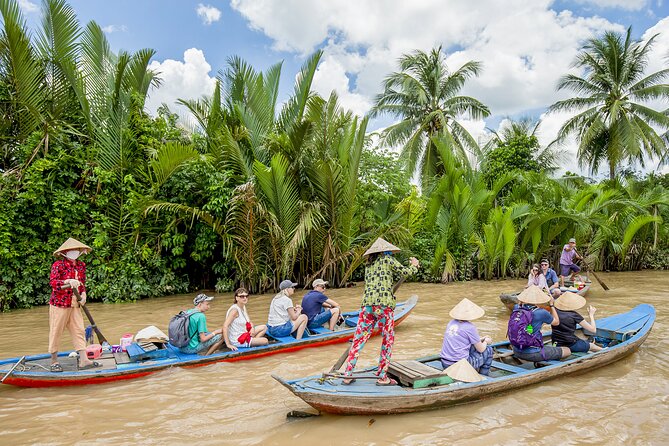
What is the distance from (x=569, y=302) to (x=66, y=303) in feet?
20.0

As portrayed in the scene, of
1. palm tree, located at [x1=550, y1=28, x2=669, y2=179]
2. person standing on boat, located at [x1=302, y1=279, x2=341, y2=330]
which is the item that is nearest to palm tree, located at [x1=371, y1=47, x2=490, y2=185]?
palm tree, located at [x1=550, y1=28, x2=669, y2=179]

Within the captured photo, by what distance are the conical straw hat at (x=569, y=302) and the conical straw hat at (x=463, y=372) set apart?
171 centimetres

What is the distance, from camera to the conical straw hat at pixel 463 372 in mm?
4422

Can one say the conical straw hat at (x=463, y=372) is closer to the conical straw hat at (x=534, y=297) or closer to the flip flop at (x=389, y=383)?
the flip flop at (x=389, y=383)

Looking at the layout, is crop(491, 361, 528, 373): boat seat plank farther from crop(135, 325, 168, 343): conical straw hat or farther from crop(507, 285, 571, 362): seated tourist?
crop(135, 325, 168, 343): conical straw hat

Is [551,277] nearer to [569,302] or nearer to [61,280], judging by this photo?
[569,302]

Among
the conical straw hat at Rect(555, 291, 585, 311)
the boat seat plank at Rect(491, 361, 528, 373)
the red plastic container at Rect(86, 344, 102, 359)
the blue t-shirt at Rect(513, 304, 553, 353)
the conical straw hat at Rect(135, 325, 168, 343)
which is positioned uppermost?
the conical straw hat at Rect(555, 291, 585, 311)

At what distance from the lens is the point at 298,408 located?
4.59 meters

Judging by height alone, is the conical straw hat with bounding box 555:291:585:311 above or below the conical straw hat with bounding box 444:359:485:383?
above

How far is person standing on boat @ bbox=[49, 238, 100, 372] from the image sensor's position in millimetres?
5270

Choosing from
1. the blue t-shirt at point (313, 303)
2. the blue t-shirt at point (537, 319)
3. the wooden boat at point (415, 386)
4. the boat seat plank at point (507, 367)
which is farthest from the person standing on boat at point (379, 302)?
the blue t-shirt at point (313, 303)

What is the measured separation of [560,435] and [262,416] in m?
2.83

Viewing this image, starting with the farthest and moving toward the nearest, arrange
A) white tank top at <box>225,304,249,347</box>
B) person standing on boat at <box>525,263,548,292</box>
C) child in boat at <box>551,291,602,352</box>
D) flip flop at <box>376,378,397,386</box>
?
person standing on boat at <box>525,263,548,292</box>, white tank top at <box>225,304,249,347</box>, child in boat at <box>551,291,602,352</box>, flip flop at <box>376,378,397,386</box>

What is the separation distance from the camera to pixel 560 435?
13.1ft
